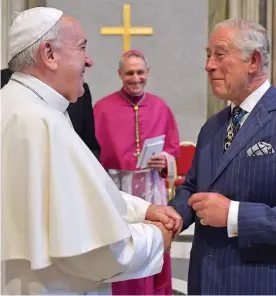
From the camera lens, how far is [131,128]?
17.1 ft

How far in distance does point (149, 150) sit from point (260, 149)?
2396 mm

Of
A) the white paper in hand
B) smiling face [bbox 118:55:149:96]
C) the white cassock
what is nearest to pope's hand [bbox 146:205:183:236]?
the white cassock

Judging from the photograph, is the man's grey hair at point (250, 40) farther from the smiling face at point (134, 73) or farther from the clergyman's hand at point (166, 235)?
the smiling face at point (134, 73)

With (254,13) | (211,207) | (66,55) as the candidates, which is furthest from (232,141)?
(254,13)

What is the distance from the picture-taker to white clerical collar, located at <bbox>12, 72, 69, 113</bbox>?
1993mm

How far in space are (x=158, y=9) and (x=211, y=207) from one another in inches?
244

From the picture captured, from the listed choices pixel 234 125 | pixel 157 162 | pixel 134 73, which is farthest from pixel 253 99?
pixel 134 73

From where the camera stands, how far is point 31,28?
202 cm

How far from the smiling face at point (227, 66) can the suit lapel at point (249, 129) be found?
13 centimetres

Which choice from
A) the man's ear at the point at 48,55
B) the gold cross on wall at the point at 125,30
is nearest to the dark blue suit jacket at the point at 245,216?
the man's ear at the point at 48,55

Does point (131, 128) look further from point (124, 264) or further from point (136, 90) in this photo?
point (124, 264)

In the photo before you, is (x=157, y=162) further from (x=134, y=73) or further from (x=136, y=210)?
(x=136, y=210)

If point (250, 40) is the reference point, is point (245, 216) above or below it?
below

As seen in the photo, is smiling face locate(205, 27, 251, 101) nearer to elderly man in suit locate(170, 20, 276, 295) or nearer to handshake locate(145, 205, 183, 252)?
elderly man in suit locate(170, 20, 276, 295)
